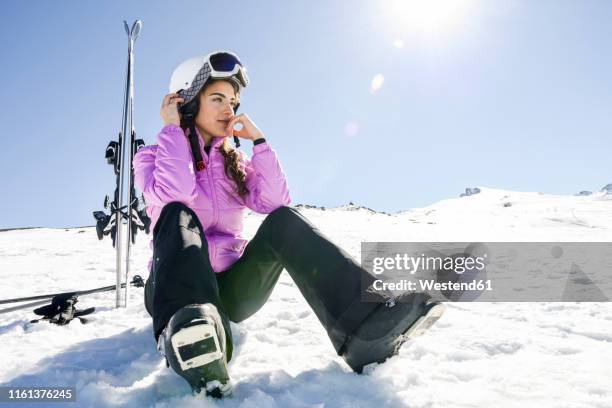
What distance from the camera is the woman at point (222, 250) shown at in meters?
1.72

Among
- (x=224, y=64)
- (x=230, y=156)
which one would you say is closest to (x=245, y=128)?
(x=230, y=156)

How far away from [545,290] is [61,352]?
4858 millimetres

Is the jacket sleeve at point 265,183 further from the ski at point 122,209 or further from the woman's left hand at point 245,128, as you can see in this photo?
the ski at point 122,209

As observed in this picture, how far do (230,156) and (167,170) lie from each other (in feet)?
1.91

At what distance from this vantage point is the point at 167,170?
8.57 ft

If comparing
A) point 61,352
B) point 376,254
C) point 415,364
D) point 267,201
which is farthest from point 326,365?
point 376,254

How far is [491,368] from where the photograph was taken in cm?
209

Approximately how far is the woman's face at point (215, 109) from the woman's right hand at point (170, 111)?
19 cm

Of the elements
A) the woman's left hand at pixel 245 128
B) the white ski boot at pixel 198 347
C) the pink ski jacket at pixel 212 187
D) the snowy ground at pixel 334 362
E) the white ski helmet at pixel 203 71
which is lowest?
the snowy ground at pixel 334 362

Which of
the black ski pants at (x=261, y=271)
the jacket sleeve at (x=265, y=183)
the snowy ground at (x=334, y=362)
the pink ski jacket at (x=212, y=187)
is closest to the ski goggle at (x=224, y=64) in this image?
the pink ski jacket at (x=212, y=187)

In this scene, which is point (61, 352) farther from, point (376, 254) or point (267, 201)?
point (376, 254)

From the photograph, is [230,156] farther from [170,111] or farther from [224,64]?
[224,64]

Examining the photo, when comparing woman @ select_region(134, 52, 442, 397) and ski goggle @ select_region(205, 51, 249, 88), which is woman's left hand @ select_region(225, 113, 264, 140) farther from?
ski goggle @ select_region(205, 51, 249, 88)

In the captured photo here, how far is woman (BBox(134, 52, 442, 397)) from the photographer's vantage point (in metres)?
1.72
